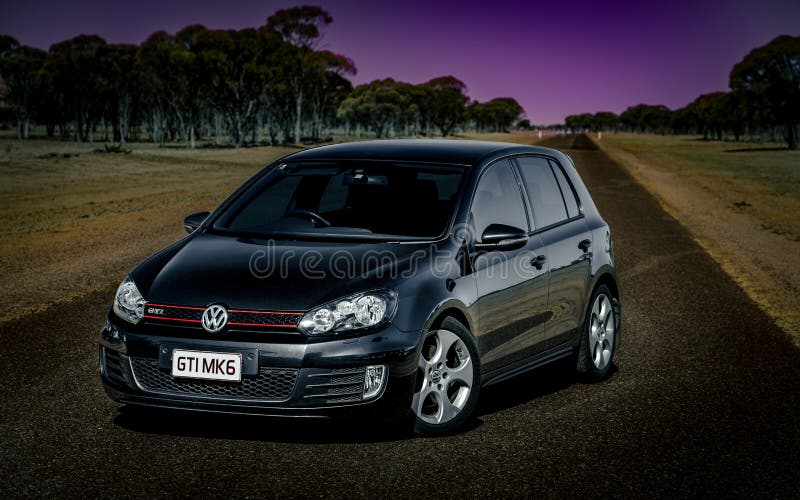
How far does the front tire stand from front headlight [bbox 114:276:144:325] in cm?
144

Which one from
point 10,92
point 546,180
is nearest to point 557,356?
point 546,180

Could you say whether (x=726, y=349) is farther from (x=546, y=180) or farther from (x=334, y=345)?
(x=334, y=345)

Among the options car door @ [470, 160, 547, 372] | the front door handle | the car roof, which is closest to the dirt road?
car door @ [470, 160, 547, 372]

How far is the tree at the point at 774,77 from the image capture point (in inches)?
2736

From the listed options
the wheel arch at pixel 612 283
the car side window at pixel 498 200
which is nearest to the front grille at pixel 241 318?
the car side window at pixel 498 200

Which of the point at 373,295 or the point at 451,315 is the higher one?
the point at 373,295

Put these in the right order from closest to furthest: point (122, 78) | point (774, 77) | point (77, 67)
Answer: point (774, 77) < point (77, 67) < point (122, 78)

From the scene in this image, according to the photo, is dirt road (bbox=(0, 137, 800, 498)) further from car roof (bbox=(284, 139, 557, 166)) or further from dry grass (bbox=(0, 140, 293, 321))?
dry grass (bbox=(0, 140, 293, 321))

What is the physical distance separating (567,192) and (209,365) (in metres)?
3.20

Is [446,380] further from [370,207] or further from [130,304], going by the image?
[130,304]

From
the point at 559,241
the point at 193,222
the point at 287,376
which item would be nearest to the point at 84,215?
the point at 193,222

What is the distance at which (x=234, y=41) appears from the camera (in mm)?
73688

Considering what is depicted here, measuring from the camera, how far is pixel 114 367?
476 cm

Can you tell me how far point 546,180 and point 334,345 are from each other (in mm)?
2620
